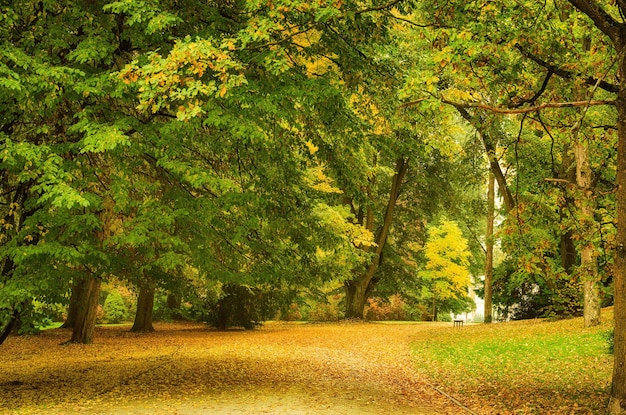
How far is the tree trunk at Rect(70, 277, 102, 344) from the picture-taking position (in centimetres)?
1691

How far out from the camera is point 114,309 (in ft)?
101

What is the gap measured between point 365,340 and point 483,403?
11.4 m

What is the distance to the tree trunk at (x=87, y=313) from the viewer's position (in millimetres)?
16906

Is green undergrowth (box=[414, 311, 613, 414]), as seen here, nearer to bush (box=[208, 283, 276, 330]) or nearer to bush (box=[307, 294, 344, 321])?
bush (box=[208, 283, 276, 330])

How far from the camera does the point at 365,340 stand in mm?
19953

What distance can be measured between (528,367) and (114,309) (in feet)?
78.4

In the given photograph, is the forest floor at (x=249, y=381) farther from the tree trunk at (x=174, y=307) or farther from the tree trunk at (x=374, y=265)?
the tree trunk at (x=374, y=265)

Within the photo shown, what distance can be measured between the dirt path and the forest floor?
2cm

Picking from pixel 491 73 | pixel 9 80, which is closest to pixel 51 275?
pixel 9 80

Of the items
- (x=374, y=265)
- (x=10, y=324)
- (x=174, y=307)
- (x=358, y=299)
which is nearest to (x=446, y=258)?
(x=374, y=265)

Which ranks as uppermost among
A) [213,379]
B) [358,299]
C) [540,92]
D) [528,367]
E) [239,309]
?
[540,92]

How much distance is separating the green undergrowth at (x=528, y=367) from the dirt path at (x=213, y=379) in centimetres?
74

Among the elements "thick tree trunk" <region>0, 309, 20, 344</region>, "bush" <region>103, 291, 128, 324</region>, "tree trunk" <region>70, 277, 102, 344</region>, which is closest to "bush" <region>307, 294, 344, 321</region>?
"bush" <region>103, 291, 128, 324</region>

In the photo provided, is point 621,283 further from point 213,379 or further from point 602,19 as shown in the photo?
point 213,379
